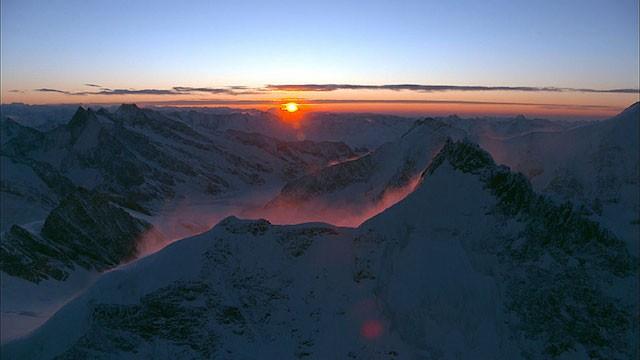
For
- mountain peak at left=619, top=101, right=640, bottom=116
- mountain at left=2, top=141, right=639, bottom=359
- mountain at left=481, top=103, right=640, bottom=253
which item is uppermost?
mountain peak at left=619, top=101, right=640, bottom=116

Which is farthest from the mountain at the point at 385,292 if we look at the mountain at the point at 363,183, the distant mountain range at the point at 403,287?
the mountain at the point at 363,183

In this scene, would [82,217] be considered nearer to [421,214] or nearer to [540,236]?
[421,214]

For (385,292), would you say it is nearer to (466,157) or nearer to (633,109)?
(466,157)

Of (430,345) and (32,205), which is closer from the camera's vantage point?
(430,345)

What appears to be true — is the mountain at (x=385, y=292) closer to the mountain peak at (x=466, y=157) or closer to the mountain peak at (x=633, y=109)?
the mountain peak at (x=466, y=157)

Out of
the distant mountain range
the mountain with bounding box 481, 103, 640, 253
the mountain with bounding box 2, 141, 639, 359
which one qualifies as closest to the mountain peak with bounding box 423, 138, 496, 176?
the distant mountain range

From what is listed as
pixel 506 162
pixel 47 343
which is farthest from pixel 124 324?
pixel 506 162

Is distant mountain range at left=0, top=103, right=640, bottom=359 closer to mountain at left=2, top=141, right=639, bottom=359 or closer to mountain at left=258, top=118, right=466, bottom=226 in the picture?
mountain at left=2, top=141, right=639, bottom=359

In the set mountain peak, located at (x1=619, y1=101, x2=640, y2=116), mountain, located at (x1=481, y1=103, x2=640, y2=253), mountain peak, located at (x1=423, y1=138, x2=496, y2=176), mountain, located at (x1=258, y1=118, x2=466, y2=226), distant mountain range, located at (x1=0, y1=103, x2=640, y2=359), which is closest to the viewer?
distant mountain range, located at (x1=0, y1=103, x2=640, y2=359)

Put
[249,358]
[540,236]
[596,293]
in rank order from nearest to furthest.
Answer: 1. [249,358]
2. [596,293]
3. [540,236]
